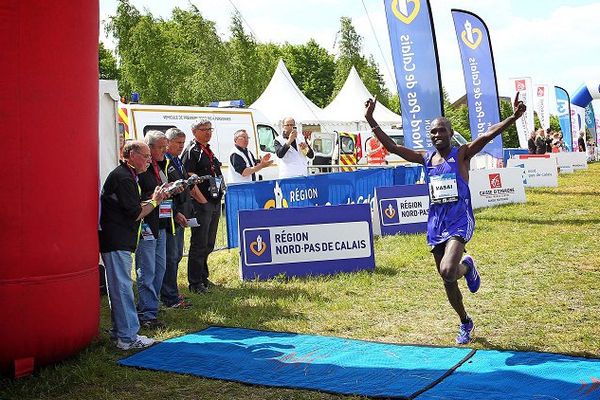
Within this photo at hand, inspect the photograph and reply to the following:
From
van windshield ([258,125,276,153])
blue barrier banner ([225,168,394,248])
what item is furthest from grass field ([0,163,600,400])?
van windshield ([258,125,276,153])

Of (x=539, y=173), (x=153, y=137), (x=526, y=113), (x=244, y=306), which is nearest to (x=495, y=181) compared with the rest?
(x=539, y=173)

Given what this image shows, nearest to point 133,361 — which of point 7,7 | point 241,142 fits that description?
point 7,7

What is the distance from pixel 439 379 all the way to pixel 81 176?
331cm

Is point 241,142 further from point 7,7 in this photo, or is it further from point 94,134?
point 7,7

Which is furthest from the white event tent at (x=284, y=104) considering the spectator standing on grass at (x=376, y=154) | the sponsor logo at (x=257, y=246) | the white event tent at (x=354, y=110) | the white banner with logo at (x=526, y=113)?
the sponsor logo at (x=257, y=246)

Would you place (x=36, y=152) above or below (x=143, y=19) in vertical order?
below

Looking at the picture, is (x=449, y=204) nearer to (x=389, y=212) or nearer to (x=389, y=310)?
(x=389, y=310)

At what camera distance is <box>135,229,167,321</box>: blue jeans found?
6.94 metres

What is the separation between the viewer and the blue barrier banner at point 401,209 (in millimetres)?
12930

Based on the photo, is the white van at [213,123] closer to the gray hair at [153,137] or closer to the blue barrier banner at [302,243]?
the blue barrier banner at [302,243]

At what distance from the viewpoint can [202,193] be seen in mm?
8594

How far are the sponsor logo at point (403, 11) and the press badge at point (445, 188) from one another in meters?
8.43

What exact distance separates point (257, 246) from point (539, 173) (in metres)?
15.4

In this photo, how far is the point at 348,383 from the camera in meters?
5.23
